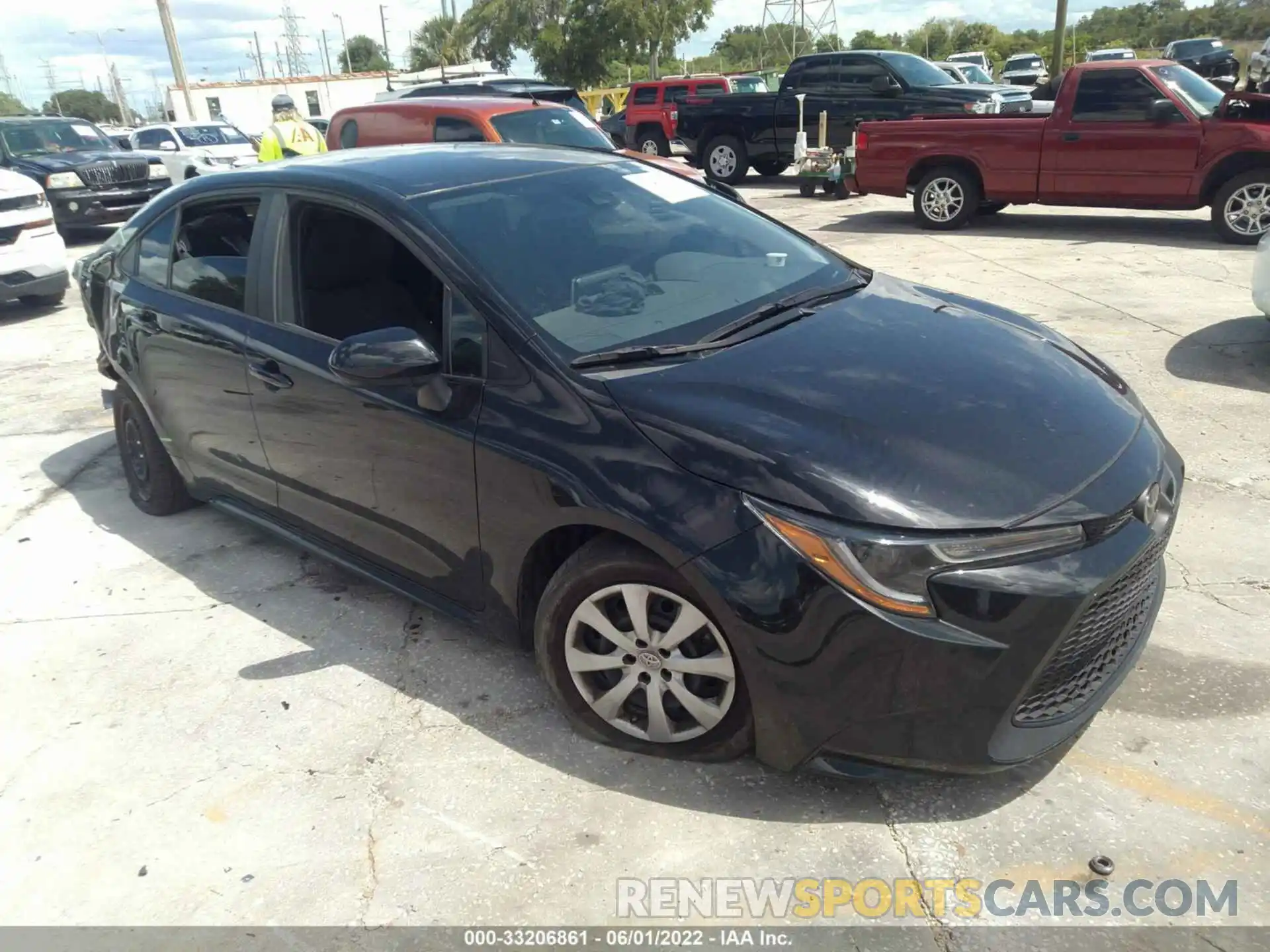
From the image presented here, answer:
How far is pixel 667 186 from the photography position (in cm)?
387

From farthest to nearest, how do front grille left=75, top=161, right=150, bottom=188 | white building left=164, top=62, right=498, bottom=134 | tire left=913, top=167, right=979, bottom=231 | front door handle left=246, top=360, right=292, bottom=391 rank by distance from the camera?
white building left=164, top=62, right=498, bottom=134 → front grille left=75, top=161, right=150, bottom=188 → tire left=913, top=167, right=979, bottom=231 → front door handle left=246, top=360, right=292, bottom=391

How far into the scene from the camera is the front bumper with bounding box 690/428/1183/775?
7.41 feet

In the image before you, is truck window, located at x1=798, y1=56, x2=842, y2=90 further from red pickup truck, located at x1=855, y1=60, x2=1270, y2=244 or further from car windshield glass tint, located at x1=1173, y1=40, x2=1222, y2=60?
car windshield glass tint, located at x1=1173, y1=40, x2=1222, y2=60

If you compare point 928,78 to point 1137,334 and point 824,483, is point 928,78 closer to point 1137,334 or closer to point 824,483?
point 1137,334

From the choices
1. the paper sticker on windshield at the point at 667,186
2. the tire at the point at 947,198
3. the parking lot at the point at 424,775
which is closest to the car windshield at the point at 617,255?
the paper sticker on windshield at the point at 667,186

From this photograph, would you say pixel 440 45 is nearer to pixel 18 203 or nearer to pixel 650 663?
pixel 18 203

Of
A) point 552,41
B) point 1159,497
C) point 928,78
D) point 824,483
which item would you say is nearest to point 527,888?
point 824,483

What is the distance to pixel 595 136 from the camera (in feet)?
36.1

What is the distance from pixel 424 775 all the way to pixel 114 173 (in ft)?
43.9

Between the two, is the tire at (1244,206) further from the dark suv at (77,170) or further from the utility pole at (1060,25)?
the utility pole at (1060,25)

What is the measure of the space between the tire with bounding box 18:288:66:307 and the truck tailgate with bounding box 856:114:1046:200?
9.26 meters

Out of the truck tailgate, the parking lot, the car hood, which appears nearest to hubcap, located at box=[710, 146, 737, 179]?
the truck tailgate

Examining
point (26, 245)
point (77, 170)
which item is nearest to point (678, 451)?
point (26, 245)

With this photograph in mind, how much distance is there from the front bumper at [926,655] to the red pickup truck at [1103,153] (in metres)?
8.95
